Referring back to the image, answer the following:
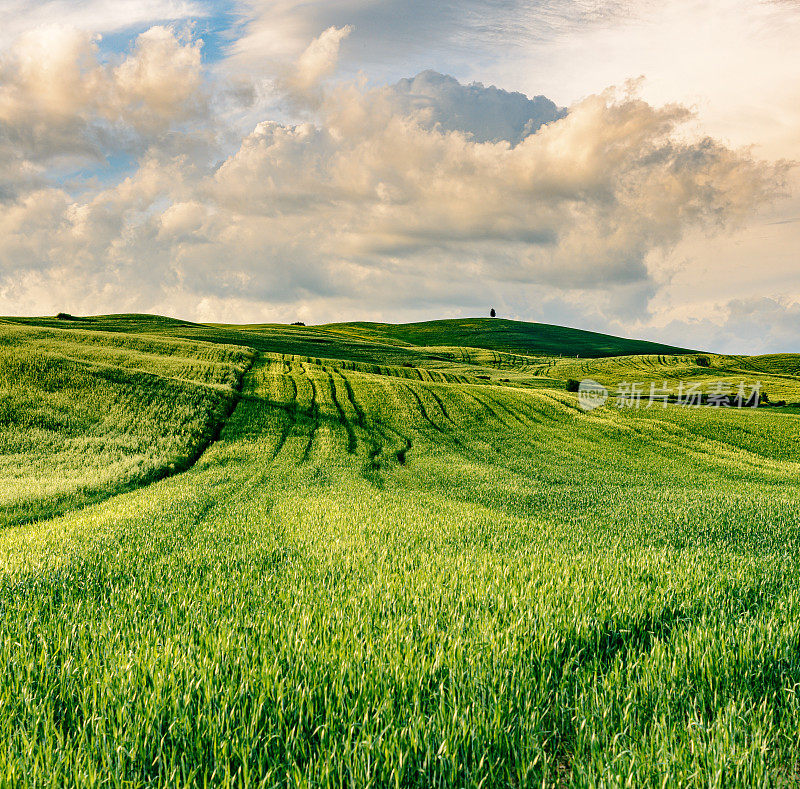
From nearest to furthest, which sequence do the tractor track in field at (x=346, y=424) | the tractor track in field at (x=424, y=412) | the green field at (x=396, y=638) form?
the green field at (x=396, y=638)
the tractor track in field at (x=346, y=424)
the tractor track in field at (x=424, y=412)

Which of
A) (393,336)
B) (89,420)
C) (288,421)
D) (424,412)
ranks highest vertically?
(393,336)

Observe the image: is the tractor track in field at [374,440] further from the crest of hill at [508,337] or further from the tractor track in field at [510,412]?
the crest of hill at [508,337]

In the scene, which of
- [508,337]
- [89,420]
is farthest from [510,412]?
[508,337]

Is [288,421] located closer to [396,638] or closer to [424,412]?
[424,412]

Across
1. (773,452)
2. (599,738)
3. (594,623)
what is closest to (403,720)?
(599,738)

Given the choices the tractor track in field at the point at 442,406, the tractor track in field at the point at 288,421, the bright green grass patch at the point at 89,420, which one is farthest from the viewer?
the tractor track in field at the point at 442,406

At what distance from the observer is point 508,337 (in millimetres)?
146125

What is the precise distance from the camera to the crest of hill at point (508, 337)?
444 feet

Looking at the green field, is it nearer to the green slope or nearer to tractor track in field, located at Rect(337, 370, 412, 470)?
tractor track in field, located at Rect(337, 370, 412, 470)

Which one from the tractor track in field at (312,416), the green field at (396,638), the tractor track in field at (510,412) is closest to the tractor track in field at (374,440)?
the tractor track in field at (312,416)

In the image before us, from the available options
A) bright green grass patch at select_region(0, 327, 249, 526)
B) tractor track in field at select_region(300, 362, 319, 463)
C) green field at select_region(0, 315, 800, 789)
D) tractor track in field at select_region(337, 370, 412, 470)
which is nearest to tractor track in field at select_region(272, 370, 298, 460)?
tractor track in field at select_region(300, 362, 319, 463)

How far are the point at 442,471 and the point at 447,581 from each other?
18796 mm

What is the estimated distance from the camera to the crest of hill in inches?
5325

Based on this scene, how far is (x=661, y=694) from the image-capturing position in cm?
362
